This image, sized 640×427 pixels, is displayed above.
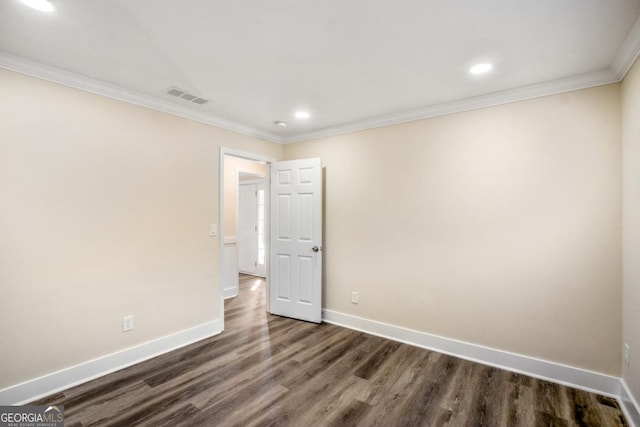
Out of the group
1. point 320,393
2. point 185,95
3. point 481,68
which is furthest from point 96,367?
point 481,68

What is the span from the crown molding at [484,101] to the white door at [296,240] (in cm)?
63

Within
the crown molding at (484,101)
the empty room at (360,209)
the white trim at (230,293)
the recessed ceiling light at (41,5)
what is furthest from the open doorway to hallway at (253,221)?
the recessed ceiling light at (41,5)

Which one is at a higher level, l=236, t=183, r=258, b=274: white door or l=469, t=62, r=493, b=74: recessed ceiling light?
l=469, t=62, r=493, b=74: recessed ceiling light

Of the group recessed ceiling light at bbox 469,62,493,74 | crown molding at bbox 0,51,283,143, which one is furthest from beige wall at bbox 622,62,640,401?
crown molding at bbox 0,51,283,143

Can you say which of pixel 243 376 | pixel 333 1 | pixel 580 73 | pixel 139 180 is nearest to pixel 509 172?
pixel 580 73

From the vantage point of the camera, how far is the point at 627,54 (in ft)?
6.36

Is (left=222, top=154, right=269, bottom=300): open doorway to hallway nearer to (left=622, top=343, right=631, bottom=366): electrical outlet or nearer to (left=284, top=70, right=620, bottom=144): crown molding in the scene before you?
(left=284, top=70, right=620, bottom=144): crown molding

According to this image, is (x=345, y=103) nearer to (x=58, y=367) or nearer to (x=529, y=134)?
(x=529, y=134)

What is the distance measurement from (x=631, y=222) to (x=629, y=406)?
1269 millimetres

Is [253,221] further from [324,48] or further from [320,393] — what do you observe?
[324,48]

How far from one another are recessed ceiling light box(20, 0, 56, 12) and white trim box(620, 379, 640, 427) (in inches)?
167

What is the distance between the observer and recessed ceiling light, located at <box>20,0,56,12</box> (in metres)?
1.54

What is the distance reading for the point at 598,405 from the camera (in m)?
2.12

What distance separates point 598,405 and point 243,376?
272cm
